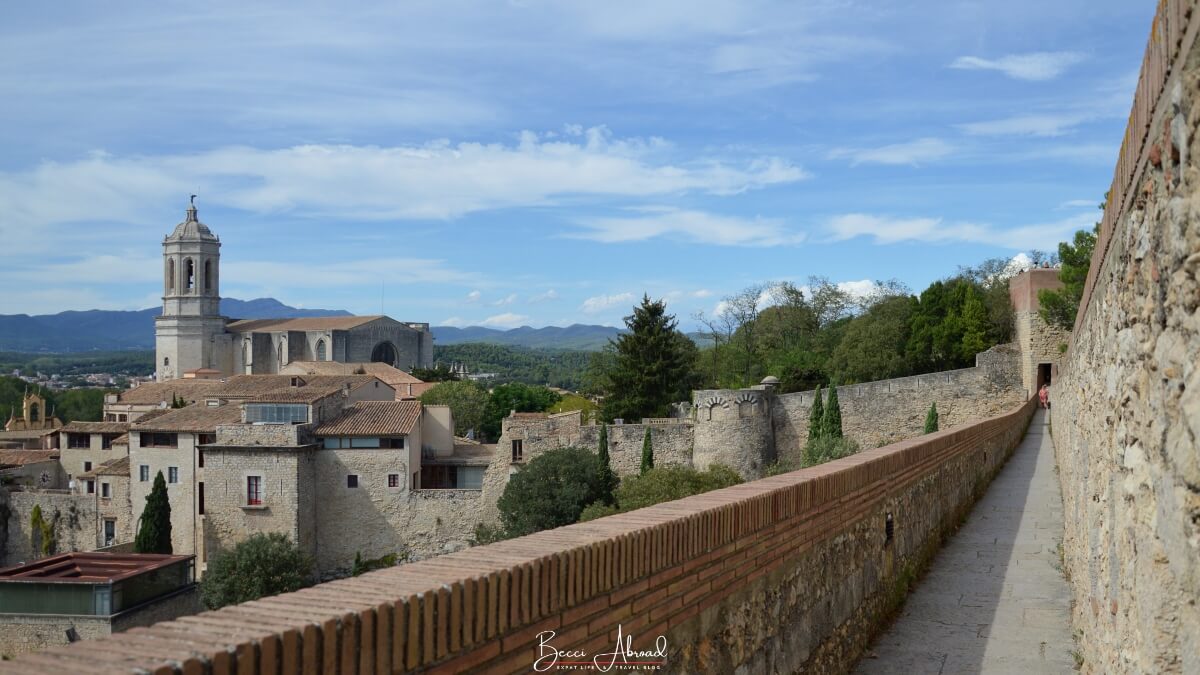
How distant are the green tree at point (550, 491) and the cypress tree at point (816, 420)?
790cm

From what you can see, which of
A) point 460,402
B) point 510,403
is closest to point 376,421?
point 460,402

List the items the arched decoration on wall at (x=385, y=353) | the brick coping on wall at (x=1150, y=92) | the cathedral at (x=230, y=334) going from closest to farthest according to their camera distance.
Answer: the brick coping on wall at (x=1150, y=92)
the cathedral at (x=230, y=334)
the arched decoration on wall at (x=385, y=353)

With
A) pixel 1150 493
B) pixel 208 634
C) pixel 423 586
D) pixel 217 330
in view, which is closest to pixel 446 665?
pixel 423 586

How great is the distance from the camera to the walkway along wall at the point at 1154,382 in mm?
2416

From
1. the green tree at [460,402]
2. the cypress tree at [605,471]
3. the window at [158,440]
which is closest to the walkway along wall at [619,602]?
the cypress tree at [605,471]

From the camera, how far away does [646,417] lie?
45.0 metres

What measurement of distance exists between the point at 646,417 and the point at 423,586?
42.5 m

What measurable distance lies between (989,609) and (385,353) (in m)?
84.2

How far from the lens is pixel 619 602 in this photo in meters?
3.50

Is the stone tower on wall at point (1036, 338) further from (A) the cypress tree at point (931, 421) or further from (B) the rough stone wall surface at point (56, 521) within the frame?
(B) the rough stone wall surface at point (56, 521)

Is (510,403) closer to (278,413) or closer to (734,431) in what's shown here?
(278,413)

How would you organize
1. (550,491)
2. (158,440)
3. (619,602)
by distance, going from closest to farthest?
(619,602)
(550,491)
(158,440)

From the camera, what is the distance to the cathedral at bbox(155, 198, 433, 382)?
84875 millimetres

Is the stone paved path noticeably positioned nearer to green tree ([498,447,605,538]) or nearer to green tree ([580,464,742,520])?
green tree ([580,464,742,520])
